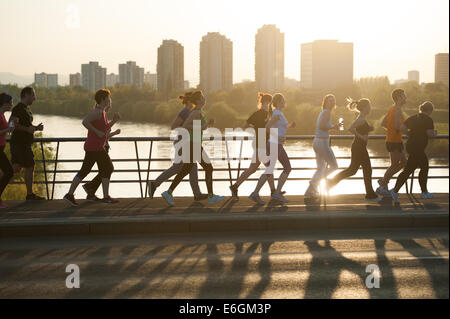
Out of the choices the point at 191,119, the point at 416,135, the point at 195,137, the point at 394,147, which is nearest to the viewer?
the point at 191,119

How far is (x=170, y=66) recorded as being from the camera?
6132 inches

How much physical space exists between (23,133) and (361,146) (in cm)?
522

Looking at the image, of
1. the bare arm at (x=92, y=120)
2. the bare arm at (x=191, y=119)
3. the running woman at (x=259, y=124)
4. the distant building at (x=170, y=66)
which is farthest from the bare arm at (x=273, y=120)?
the distant building at (x=170, y=66)

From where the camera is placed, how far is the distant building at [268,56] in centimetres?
16100

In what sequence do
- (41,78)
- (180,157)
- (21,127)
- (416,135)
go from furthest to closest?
1. (41,78)
2. (416,135)
3. (21,127)
4. (180,157)

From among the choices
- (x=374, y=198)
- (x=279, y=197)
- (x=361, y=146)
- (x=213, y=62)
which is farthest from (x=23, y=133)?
(x=213, y=62)

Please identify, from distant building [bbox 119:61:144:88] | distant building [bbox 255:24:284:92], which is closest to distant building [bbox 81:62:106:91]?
distant building [bbox 119:61:144:88]

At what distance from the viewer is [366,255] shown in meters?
6.84

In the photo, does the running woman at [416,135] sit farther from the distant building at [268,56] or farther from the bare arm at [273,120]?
the distant building at [268,56]

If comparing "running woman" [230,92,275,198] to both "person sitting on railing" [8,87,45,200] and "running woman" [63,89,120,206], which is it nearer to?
"running woman" [63,89,120,206]

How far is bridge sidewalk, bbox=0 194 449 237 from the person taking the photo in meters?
8.30

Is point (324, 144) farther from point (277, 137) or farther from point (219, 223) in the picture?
point (219, 223)
